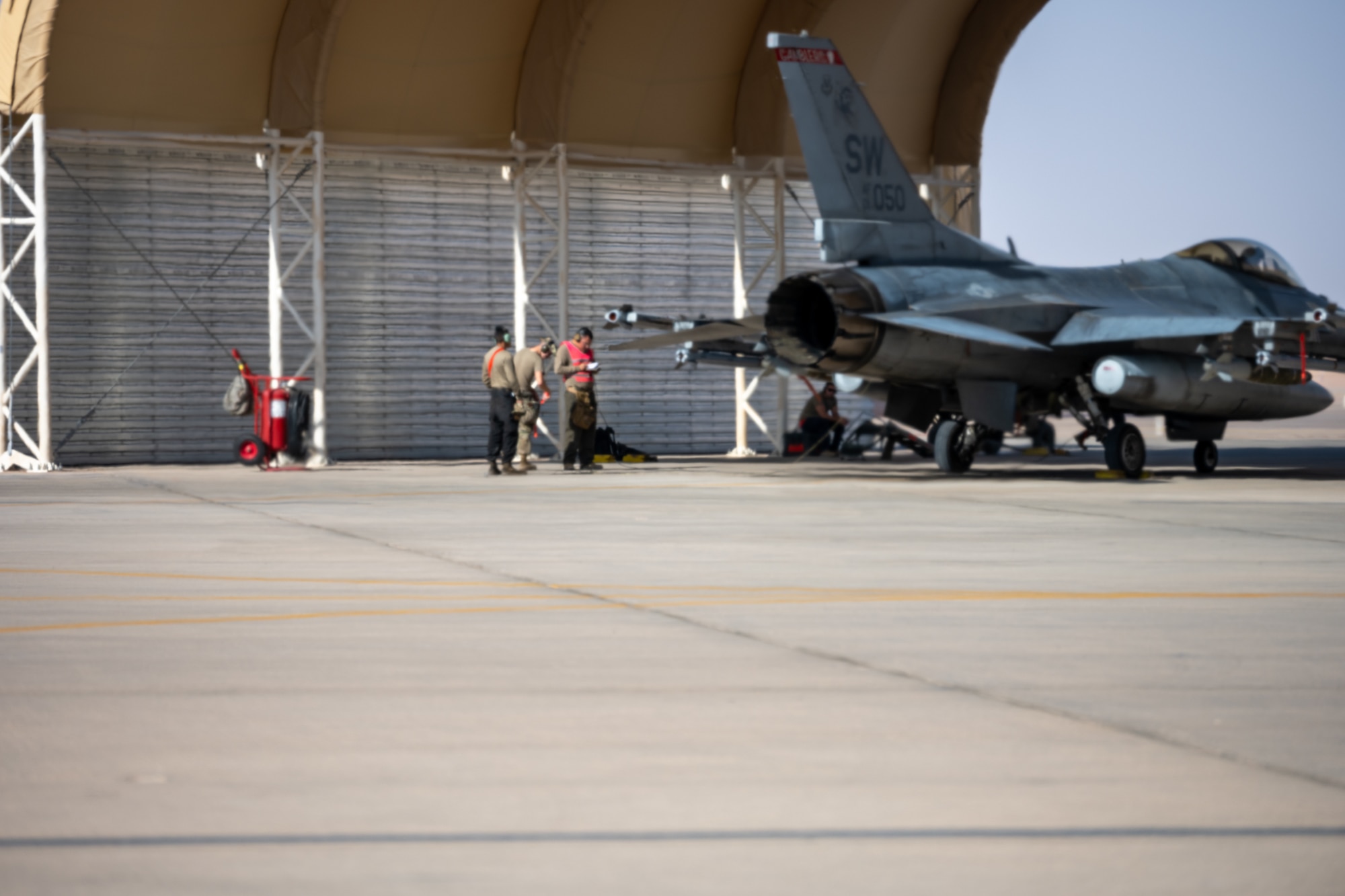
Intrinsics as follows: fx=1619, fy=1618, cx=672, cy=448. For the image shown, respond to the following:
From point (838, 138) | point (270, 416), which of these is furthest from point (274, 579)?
point (270, 416)

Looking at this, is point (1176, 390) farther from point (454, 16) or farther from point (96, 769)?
point (96, 769)

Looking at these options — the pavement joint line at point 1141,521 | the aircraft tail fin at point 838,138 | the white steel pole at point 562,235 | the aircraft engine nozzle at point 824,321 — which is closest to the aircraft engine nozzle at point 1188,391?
the aircraft engine nozzle at point 824,321

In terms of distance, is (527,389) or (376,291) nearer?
(527,389)

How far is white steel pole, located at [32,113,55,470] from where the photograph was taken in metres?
24.1

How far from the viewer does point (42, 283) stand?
80.0ft

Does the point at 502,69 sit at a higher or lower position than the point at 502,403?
higher

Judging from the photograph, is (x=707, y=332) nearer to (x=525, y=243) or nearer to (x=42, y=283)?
(x=525, y=243)

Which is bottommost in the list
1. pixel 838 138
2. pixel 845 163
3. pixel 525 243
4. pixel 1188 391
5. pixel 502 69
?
pixel 1188 391

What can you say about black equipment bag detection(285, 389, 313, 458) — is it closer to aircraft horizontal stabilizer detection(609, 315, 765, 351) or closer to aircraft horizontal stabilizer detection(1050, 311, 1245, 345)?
aircraft horizontal stabilizer detection(609, 315, 765, 351)

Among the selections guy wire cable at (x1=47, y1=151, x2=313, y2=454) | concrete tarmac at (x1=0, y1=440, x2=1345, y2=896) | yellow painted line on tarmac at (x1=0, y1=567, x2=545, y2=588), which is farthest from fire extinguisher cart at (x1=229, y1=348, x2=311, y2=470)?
yellow painted line on tarmac at (x1=0, y1=567, x2=545, y2=588)

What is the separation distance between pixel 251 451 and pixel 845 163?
Answer: 10.9 metres

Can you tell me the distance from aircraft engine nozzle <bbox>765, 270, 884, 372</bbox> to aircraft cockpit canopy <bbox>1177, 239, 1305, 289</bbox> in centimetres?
629

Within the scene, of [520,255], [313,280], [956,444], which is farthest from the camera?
[520,255]

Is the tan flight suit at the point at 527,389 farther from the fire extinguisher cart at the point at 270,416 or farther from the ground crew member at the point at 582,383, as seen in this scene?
the fire extinguisher cart at the point at 270,416
